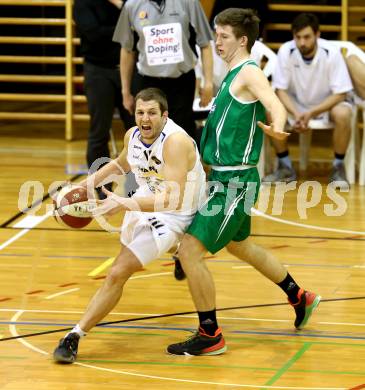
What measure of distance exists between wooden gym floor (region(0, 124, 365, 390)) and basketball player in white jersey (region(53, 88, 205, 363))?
31cm

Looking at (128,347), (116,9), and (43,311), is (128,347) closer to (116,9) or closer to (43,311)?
(43,311)

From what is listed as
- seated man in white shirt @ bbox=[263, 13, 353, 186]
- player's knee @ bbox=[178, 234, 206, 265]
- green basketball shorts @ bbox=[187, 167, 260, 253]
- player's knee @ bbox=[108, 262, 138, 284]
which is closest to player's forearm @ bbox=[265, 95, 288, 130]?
green basketball shorts @ bbox=[187, 167, 260, 253]

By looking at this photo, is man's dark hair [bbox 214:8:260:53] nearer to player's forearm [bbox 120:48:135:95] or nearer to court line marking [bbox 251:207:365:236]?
player's forearm [bbox 120:48:135:95]

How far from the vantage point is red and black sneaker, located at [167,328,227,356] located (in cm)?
546

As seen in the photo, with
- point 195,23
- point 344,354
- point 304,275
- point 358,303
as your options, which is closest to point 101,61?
point 195,23

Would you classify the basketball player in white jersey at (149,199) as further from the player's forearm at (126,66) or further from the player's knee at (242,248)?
the player's forearm at (126,66)

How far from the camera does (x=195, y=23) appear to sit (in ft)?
26.4

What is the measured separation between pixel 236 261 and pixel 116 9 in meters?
3.07

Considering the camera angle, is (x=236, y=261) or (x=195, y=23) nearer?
(x=236, y=261)

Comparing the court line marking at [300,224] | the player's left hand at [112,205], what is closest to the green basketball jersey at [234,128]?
the player's left hand at [112,205]

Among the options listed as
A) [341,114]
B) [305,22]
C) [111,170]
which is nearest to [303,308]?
[111,170]

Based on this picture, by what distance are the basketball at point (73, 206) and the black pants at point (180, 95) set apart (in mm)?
2295

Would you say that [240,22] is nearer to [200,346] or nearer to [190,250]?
[190,250]

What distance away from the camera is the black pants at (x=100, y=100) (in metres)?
9.25
